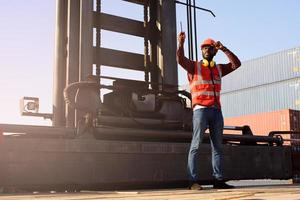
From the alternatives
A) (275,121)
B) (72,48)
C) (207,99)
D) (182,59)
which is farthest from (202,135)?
(275,121)

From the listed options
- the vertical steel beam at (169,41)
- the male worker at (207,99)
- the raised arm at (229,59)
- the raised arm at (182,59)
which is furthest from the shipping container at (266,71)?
the raised arm at (182,59)

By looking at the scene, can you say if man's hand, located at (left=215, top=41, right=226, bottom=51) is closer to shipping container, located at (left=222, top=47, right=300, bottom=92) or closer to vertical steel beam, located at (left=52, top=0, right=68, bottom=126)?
vertical steel beam, located at (left=52, top=0, right=68, bottom=126)

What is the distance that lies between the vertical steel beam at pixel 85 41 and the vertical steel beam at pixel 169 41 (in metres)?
1.11

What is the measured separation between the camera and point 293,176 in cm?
579

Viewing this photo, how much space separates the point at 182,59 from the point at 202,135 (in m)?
0.81

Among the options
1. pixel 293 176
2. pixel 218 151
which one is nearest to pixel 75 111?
pixel 218 151

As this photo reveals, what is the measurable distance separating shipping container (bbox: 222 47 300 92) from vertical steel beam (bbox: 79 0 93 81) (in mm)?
28513

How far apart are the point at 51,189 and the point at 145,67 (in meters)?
2.33

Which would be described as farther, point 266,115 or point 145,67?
point 266,115

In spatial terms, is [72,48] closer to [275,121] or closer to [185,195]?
[185,195]

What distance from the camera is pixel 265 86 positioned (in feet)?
114

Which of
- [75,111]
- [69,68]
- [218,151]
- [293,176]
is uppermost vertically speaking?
[69,68]

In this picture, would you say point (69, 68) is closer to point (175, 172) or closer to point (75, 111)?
point (75, 111)

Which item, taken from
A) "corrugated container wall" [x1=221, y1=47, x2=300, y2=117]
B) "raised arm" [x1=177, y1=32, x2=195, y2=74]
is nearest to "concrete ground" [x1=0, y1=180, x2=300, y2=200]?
"raised arm" [x1=177, y1=32, x2=195, y2=74]
